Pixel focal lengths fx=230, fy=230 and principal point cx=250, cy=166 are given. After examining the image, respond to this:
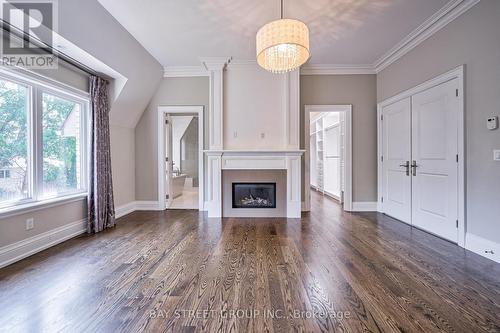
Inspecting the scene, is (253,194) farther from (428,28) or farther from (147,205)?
(428,28)

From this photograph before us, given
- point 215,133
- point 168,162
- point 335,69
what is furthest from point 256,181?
point 335,69

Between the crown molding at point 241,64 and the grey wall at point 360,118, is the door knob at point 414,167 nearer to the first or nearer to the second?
the grey wall at point 360,118

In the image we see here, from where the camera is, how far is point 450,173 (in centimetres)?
303

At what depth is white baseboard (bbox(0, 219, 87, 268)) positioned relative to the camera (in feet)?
7.85

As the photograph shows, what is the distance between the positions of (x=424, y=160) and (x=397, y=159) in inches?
24.2

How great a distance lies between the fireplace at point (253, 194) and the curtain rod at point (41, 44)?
9.83 feet

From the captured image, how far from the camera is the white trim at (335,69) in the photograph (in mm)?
4645

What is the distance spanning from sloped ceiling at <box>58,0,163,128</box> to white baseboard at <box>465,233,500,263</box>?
202 inches

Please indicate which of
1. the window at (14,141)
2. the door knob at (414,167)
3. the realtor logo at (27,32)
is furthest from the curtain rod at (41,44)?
the door knob at (414,167)

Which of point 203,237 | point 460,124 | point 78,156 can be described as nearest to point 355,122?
point 460,124

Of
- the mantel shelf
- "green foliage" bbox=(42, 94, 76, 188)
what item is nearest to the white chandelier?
the mantel shelf

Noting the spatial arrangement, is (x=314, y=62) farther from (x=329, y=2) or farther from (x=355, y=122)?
(x=329, y=2)

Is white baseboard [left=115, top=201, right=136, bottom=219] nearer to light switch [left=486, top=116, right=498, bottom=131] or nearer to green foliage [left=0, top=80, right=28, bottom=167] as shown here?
green foliage [left=0, top=80, right=28, bottom=167]

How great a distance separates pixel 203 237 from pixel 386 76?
4391 millimetres
